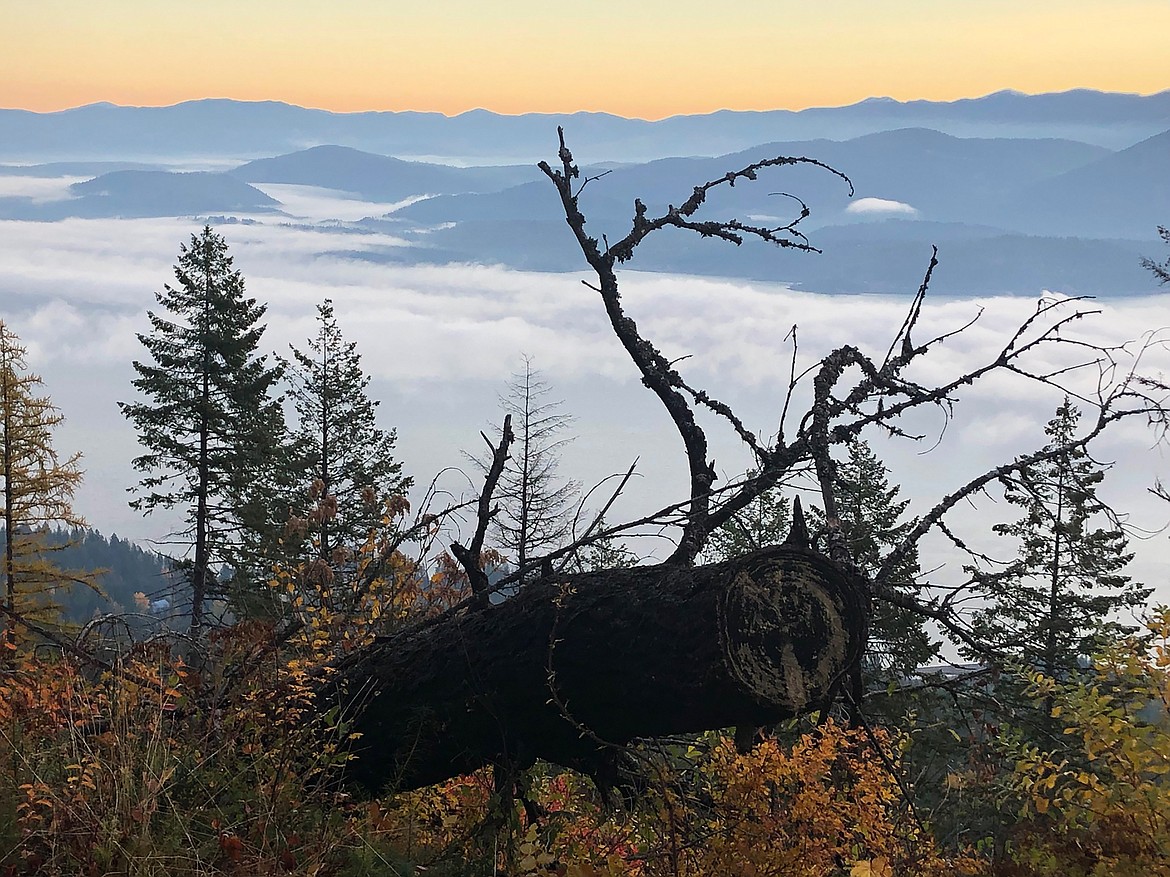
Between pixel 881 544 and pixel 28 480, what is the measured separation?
29691 millimetres

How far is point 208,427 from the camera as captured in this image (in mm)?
31000

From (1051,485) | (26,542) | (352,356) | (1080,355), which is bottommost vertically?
(26,542)

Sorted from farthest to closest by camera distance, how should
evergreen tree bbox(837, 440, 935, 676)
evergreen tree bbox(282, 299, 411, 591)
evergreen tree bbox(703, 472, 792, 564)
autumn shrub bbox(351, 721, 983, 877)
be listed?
evergreen tree bbox(282, 299, 411, 591) < evergreen tree bbox(703, 472, 792, 564) < evergreen tree bbox(837, 440, 935, 676) < autumn shrub bbox(351, 721, 983, 877)

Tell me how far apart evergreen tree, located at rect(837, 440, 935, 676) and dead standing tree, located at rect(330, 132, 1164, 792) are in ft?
0.59

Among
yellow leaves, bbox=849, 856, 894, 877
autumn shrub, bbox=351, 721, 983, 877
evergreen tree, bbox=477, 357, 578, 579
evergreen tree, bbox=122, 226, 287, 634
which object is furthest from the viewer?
evergreen tree, bbox=122, 226, 287, 634

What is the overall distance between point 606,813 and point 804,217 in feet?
11.9

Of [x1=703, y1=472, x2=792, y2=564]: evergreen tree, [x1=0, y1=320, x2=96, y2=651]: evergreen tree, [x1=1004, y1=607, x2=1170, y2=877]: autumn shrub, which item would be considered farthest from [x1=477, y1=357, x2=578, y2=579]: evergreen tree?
[x1=1004, y1=607, x2=1170, y2=877]: autumn shrub

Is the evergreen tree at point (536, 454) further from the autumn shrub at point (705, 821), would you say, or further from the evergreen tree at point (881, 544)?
the autumn shrub at point (705, 821)

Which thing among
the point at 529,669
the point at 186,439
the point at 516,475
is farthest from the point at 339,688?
the point at 186,439

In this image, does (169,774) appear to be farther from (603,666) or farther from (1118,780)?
(1118,780)

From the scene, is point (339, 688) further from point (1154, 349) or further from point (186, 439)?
point (186, 439)

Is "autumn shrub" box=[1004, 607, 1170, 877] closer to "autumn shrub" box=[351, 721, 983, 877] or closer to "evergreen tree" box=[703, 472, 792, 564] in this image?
"autumn shrub" box=[351, 721, 983, 877]

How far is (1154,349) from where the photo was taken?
4.92 metres

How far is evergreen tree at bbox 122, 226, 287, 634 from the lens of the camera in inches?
1184
